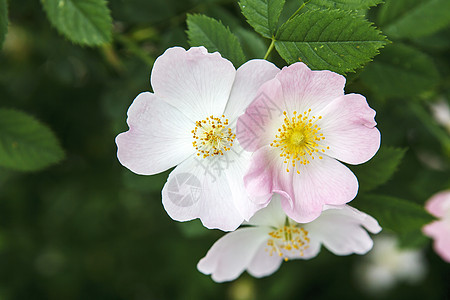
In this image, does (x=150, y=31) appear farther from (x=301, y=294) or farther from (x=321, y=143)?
(x=301, y=294)

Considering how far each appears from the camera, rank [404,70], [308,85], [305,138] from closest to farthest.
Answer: [308,85], [305,138], [404,70]

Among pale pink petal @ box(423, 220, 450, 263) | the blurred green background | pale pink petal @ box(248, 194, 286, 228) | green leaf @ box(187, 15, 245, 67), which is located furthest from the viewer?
the blurred green background

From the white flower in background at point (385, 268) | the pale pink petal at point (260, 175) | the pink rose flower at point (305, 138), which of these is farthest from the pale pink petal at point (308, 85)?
the white flower in background at point (385, 268)

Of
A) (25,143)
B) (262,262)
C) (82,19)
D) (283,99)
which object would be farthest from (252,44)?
(25,143)

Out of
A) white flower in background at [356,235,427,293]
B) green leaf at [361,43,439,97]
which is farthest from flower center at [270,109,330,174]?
white flower in background at [356,235,427,293]

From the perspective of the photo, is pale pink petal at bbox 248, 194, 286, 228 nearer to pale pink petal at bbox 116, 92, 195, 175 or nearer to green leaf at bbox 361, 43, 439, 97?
pale pink petal at bbox 116, 92, 195, 175

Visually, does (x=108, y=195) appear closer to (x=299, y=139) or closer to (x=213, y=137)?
(x=213, y=137)

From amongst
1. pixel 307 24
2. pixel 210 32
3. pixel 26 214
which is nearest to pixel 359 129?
pixel 307 24
